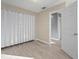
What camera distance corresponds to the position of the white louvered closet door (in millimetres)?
4031

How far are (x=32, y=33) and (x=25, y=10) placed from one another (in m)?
1.64

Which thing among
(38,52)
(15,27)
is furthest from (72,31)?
(15,27)

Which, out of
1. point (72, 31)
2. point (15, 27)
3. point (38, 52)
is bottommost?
point (38, 52)

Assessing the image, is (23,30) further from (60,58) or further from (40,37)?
(60,58)

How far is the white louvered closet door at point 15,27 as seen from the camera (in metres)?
4.03

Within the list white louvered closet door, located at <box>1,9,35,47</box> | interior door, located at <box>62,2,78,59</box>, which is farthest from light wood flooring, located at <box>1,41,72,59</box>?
white louvered closet door, located at <box>1,9,35,47</box>

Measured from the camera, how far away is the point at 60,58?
2902 mm

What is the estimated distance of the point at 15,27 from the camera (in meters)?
4.66

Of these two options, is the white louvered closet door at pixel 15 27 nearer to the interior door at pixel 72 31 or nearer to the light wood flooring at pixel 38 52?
the light wood flooring at pixel 38 52

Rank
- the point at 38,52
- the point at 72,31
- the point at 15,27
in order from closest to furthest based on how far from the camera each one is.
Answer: the point at 72,31 → the point at 38,52 → the point at 15,27

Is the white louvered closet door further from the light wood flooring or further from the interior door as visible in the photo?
the interior door

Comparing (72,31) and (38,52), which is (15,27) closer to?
(38,52)

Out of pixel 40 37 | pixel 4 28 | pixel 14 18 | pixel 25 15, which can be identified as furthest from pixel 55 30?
pixel 4 28

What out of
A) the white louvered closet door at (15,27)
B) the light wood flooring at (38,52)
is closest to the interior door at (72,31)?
the light wood flooring at (38,52)
